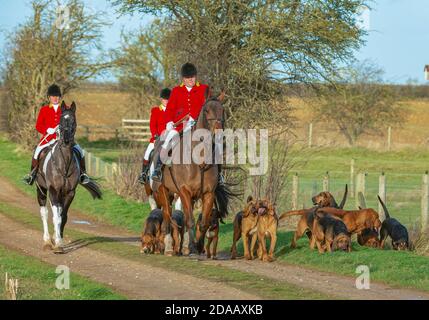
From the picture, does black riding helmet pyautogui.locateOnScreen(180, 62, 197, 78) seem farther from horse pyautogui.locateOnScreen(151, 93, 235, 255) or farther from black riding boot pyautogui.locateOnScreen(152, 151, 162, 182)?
black riding boot pyautogui.locateOnScreen(152, 151, 162, 182)

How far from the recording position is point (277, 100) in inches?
951

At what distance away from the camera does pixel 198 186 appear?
48.6 feet

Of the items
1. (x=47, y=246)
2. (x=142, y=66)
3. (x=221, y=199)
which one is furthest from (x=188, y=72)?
(x=142, y=66)

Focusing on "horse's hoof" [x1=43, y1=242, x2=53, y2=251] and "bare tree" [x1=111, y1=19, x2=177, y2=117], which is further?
"bare tree" [x1=111, y1=19, x2=177, y2=117]

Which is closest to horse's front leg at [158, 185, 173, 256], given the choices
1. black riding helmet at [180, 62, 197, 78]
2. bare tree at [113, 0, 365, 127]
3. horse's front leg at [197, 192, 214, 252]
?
horse's front leg at [197, 192, 214, 252]

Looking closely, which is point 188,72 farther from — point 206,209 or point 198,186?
point 206,209

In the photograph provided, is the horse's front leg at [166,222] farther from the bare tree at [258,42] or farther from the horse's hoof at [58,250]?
the bare tree at [258,42]

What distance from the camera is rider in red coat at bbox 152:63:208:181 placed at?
15445 millimetres

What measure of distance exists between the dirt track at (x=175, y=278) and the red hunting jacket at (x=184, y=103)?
2.49m

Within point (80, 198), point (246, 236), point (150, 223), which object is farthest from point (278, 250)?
point (80, 198)

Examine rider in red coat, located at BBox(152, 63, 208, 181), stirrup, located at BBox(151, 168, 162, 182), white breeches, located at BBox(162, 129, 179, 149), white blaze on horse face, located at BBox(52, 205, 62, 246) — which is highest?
rider in red coat, located at BBox(152, 63, 208, 181)

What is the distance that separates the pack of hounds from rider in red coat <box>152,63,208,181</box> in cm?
109
